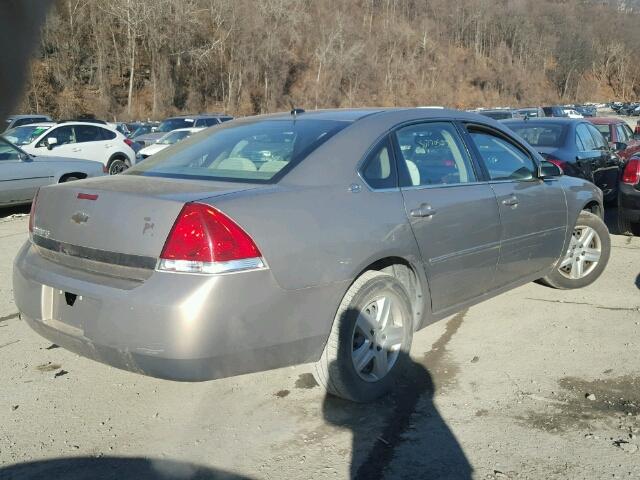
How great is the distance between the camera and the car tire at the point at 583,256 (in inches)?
224

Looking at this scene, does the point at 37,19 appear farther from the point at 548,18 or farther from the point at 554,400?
the point at 548,18

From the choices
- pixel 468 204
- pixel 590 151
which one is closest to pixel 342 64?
pixel 590 151

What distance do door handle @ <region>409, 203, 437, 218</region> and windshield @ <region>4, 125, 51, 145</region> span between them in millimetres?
13281

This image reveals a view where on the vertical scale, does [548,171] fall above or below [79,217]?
above

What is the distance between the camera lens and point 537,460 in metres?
3.00

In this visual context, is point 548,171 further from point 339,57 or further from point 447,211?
point 339,57

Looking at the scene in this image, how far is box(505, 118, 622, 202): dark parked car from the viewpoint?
9.07 meters

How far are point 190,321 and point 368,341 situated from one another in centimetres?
119

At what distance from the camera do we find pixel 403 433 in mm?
3270

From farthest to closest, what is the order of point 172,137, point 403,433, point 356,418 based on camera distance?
point 172,137, point 356,418, point 403,433

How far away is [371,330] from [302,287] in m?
0.70

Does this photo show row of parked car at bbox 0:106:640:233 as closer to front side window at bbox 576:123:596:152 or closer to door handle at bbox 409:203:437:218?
front side window at bbox 576:123:596:152

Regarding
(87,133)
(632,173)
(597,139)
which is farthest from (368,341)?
(87,133)

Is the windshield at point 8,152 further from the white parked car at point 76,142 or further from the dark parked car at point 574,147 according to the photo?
the dark parked car at point 574,147
